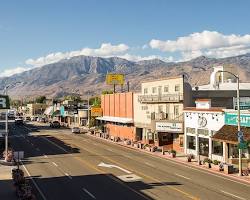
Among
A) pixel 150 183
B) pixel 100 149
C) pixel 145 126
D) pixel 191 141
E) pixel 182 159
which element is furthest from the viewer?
pixel 145 126

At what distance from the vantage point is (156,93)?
2677 inches

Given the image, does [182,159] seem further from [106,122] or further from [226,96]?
[106,122]

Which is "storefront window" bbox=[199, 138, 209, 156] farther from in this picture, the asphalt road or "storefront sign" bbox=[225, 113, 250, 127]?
the asphalt road

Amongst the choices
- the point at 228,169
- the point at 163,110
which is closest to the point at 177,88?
the point at 163,110

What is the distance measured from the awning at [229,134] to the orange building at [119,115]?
97.0 feet

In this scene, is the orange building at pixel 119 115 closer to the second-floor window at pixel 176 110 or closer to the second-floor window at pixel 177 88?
the second-floor window at pixel 176 110

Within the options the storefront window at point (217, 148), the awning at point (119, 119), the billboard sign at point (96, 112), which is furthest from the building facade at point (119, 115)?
the storefront window at point (217, 148)

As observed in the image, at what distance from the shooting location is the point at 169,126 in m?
60.4

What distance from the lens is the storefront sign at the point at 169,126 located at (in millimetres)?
58156

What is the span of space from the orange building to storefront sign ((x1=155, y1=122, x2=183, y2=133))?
1263 centimetres

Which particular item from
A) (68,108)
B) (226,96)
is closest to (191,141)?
(226,96)

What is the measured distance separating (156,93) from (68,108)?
243ft

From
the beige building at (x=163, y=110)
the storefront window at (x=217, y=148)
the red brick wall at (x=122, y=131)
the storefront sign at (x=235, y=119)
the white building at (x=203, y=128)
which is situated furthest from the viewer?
the red brick wall at (x=122, y=131)

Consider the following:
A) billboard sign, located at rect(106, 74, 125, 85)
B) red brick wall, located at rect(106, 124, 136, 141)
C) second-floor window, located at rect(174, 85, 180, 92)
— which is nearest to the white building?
second-floor window, located at rect(174, 85, 180, 92)
